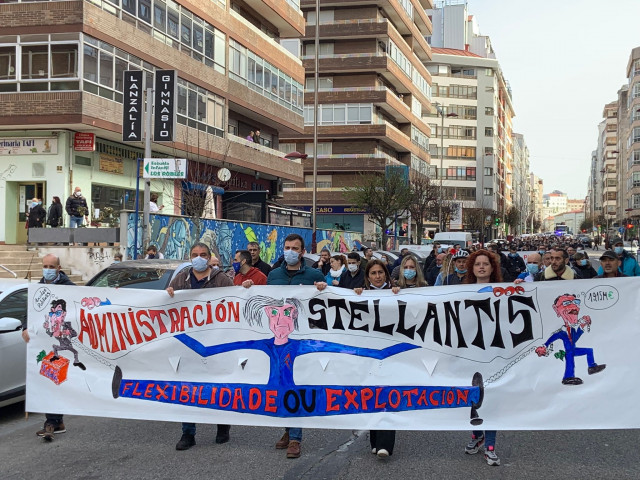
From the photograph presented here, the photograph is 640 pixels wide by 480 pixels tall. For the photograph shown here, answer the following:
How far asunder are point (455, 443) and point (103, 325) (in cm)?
334

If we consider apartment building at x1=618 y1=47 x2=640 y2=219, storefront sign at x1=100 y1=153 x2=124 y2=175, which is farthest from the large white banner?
apartment building at x1=618 y1=47 x2=640 y2=219

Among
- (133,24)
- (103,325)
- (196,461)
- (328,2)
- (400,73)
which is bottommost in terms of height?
(196,461)

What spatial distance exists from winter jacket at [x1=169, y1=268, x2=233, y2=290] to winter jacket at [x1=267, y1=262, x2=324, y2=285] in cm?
49

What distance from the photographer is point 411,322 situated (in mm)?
6082

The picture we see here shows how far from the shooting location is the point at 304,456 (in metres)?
5.88

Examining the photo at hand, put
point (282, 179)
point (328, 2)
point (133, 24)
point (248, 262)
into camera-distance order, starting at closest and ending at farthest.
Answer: point (248, 262) → point (133, 24) → point (282, 179) → point (328, 2)

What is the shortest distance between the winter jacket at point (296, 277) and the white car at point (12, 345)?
8.56 ft

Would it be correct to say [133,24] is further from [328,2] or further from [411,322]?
[328,2]

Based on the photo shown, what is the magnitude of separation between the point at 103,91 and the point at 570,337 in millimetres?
21638

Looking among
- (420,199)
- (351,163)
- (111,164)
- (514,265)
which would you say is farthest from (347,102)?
(514,265)

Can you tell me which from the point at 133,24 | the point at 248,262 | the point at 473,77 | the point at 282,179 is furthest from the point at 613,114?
the point at 248,262

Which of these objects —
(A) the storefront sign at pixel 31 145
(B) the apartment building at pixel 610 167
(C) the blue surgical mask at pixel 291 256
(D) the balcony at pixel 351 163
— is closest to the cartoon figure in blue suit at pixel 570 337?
(C) the blue surgical mask at pixel 291 256

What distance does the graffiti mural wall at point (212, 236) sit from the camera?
21.1m

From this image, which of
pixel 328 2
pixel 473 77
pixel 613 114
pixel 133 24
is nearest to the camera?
Result: pixel 133 24
